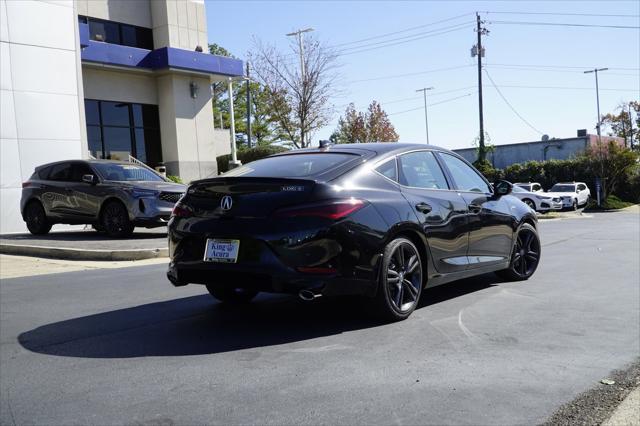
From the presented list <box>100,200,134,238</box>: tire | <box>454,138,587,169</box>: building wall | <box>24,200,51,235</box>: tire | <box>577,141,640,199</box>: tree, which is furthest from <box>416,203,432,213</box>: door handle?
<box>454,138,587,169</box>: building wall

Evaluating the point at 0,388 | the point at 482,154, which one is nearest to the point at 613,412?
the point at 0,388

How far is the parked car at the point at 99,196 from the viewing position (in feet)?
42.0

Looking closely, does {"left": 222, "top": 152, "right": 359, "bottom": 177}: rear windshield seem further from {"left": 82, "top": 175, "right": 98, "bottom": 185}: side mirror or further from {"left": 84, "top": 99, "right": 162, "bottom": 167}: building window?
{"left": 84, "top": 99, "right": 162, "bottom": 167}: building window

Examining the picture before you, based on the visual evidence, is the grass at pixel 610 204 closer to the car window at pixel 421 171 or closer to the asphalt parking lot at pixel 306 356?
the asphalt parking lot at pixel 306 356

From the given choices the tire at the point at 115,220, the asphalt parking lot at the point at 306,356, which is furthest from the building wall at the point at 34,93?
the asphalt parking lot at the point at 306,356

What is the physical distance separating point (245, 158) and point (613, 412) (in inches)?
1398

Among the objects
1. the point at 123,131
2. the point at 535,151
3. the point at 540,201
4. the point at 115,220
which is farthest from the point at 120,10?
the point at 535,151

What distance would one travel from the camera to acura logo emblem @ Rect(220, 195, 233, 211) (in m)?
5.10

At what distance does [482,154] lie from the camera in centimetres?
4234

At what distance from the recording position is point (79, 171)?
45.7 ft

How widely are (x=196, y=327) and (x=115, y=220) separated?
8.43 meters

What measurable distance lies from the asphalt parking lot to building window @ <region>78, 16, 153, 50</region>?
24464 mm

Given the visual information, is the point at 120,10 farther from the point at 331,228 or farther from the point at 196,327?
the point at 331,228

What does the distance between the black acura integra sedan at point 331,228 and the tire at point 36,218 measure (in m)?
9.71
